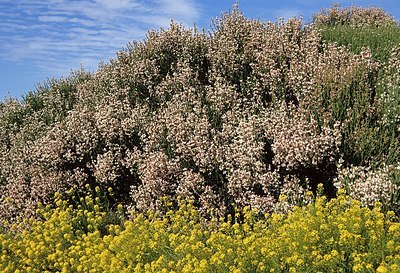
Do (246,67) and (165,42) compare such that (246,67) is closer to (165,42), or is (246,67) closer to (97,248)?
(165,42)

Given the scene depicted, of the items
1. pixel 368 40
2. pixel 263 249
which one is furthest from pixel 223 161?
pixel 368 40

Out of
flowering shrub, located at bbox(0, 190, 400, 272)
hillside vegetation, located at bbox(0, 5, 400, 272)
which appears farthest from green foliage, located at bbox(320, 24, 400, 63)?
flowering shrub, located at bbox(0, 190, 400, 272)

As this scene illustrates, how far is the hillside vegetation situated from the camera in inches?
196

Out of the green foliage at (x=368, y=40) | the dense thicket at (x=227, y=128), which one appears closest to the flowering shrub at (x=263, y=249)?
the dense thicket at (x=227, y=128)

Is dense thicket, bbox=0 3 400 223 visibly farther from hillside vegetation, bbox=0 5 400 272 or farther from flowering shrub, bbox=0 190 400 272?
flowering shrub, bbox=0 190 400 272

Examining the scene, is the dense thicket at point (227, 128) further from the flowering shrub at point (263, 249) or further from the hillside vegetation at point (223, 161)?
the flowering shrub at point (263, 249)

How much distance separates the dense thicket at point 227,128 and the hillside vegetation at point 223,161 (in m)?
0.03

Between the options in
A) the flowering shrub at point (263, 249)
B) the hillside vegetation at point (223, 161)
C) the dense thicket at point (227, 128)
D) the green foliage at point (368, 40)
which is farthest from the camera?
the green foliage at point (368, 40)

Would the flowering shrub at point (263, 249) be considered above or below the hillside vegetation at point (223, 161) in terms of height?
below

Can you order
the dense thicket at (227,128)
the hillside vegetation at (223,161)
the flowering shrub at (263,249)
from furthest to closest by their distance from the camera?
A: the dense thicket at (227,128) → the hillside vegetation at (223,161) → the flowering shrub at (263,249)

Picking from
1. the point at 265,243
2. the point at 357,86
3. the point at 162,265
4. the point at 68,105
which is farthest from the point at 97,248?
the point at 68,105

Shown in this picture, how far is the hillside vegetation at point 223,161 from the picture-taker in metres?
4.99

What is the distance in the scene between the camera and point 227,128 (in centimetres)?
810

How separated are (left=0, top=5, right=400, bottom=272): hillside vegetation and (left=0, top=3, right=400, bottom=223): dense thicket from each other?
0.03 meters
